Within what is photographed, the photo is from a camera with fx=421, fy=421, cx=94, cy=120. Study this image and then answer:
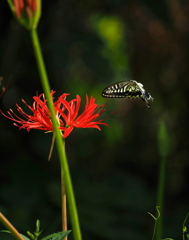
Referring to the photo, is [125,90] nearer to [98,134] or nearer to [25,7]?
[25,7]

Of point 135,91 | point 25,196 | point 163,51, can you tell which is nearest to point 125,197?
point 25,196

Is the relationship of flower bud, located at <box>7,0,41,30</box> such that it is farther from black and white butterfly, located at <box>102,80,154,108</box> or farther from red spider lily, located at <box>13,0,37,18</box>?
black and white butterfly, located at <box>102,80,154,108</box>

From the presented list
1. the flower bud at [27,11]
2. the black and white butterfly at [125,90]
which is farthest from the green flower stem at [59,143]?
the black and white butterfly at [125,90]

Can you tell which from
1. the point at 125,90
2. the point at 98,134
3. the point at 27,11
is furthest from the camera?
the point at 98,134

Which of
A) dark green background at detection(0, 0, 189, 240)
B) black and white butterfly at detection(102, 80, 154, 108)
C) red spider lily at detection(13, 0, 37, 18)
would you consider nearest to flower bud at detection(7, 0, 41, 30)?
red spider lily at detection(13, 0, 37, 18)

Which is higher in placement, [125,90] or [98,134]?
[98,134]

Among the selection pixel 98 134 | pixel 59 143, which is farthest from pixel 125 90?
pixel 98 134
